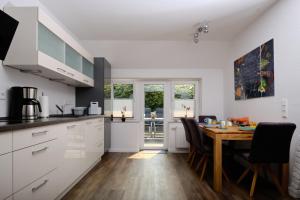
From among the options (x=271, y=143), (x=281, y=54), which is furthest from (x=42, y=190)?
(x=281, y=54)

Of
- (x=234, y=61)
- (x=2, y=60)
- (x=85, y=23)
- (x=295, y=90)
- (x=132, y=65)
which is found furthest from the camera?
(x=132, y=65)

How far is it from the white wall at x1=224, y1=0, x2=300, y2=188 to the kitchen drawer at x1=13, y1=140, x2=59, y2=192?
2.75 meters

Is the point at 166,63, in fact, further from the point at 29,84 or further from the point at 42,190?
the point at 42,190

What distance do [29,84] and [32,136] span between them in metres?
1.21

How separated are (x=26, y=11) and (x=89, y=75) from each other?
1.90m

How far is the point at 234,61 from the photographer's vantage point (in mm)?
4289

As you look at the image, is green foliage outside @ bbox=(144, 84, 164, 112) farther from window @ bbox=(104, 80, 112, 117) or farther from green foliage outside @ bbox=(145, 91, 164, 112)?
window @ bbox=(104, 80, 112, 117)

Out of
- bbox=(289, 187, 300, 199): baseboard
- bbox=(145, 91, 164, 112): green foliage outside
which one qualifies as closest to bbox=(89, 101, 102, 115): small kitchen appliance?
bbox=(145, 91, 164, 112): green foliage outside

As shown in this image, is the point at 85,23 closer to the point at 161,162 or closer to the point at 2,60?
the point at 2,60

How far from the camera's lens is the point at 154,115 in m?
4.99

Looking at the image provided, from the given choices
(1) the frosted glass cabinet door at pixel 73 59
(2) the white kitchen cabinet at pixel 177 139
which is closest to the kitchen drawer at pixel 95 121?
(1) the frosted glass cabinet door at pixel 73 59

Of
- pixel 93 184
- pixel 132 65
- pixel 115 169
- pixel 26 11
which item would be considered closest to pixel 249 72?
pixel 132 65

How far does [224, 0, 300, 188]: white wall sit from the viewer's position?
2486 mm

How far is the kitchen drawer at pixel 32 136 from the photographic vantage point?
1488 mm
